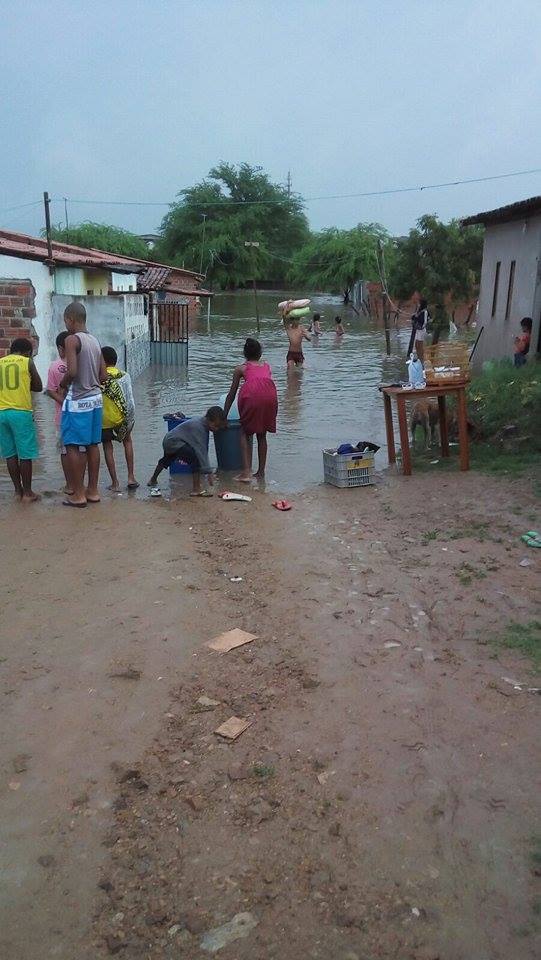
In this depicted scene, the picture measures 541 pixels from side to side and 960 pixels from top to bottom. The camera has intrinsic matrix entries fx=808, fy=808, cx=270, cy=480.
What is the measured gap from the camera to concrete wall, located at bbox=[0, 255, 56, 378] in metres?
14.0

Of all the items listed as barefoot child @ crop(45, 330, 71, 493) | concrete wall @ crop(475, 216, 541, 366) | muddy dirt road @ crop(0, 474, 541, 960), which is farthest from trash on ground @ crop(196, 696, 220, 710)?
concrete wall @ crop(475, 216, 541, 366)

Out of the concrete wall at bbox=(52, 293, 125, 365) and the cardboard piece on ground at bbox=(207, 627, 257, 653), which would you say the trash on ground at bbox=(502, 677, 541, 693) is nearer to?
the cardboard piece on ground at bbox=(207, 627, 257, 653)

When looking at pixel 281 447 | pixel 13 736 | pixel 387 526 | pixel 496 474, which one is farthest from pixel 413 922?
pixel 281 447

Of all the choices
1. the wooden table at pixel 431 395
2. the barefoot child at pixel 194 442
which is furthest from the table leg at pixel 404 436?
the barefoot child at pixel 194 442

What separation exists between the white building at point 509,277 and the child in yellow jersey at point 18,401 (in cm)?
833

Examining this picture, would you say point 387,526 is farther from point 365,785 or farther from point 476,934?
point 476,934

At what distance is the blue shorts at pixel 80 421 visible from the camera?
23.8 ft

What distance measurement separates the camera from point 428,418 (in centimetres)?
1020

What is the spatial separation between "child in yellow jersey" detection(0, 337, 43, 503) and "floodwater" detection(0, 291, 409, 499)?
89 cm

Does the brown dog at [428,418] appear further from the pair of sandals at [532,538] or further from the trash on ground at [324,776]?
the trash on ground at [324,776]

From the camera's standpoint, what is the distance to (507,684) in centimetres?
402

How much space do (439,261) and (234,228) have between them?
137 feet

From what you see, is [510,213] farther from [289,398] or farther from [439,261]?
[439,261]

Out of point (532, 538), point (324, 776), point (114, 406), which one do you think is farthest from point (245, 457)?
point (324, 776)
